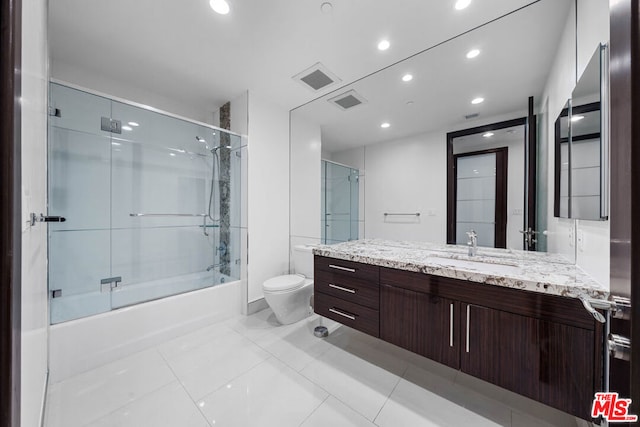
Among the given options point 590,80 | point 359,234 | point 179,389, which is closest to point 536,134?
point 590,80

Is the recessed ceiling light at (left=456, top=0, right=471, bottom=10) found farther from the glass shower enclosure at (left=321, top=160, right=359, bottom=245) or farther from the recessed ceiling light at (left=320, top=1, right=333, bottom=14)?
the glass shower enclosure at (left=321, top=160, right=359, bottom=245)

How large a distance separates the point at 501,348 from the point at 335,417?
38.2 inches

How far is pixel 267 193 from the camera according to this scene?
278 cm

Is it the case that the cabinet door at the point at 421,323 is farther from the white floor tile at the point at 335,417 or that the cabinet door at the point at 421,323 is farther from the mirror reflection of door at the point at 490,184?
the mirror reflection of door at the point at 490,184

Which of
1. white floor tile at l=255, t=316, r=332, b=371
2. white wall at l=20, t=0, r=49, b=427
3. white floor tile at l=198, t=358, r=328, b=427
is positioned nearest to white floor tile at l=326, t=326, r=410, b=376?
white floor tile at l=255, t=316, r=332, b=371

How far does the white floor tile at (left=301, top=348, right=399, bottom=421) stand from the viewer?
1.38 meters

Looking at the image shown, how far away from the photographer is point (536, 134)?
146 cm

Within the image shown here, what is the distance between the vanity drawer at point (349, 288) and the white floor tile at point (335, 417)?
0.62 m

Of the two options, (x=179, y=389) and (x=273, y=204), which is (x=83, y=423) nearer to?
(x=179, y=389)

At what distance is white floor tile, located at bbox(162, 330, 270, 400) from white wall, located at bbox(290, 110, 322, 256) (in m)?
1.15

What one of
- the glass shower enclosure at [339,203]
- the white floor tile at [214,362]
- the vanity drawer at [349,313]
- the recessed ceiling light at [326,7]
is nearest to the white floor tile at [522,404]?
the vanity drawer at [349,313]

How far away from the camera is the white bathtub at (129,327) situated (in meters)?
1.56

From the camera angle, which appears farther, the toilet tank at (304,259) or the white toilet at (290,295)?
the toilet tank at (304,259)

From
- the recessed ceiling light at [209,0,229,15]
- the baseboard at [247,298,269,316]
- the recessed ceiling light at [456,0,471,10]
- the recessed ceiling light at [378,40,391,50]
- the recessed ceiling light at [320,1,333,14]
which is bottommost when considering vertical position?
the baseboard at [247,298,269,316]
